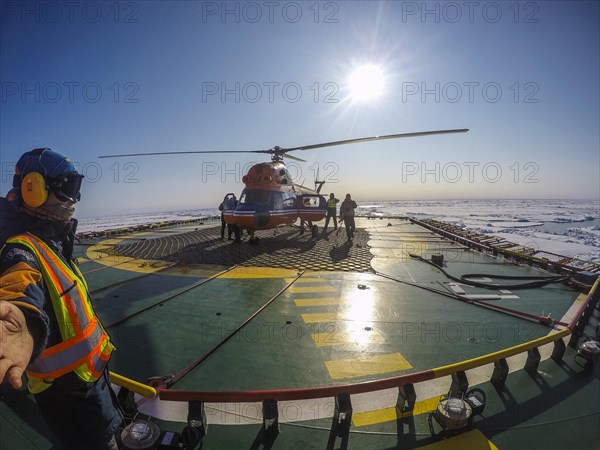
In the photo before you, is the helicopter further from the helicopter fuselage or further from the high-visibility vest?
the high-visibility vest

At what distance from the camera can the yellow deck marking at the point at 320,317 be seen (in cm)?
511

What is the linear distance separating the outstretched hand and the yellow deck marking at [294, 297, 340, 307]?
15.9 feet

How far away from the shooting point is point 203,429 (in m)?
2.52

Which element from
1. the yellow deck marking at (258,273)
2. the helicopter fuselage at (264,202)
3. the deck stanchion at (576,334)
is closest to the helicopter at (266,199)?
the helicopter fuselage at (264,202)

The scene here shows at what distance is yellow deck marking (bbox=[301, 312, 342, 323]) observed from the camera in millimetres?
5113

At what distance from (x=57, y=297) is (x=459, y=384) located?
142 inches

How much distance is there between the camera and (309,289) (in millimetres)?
6699

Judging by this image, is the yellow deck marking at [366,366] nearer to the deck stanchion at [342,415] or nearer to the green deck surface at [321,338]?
the green deck surface at [321,338]

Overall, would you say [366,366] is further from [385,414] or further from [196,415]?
[196,415]

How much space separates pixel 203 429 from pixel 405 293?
5.20m

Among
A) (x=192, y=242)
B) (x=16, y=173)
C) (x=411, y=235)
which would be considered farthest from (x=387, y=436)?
(x=411, y=235)

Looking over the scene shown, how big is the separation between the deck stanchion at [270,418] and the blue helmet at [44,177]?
2.33 meters

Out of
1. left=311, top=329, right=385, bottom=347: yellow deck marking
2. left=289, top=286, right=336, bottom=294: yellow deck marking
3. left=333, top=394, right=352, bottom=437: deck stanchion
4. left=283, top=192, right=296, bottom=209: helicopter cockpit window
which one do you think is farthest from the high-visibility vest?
left=283, top=192, right=296, bottom=209: helicopter cockpit window

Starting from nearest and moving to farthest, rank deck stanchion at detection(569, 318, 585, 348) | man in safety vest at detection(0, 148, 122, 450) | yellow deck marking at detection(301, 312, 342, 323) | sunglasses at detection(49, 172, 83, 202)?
1. man in safety vest at detection(0, 148, 122, 450)
2. sunglasses at detection(49, 172, 83, 202)
3. deck stanchion at detection(569, 318, 585, 348)
4. yellow deck marking at detection(301, 312, 342, 323)
